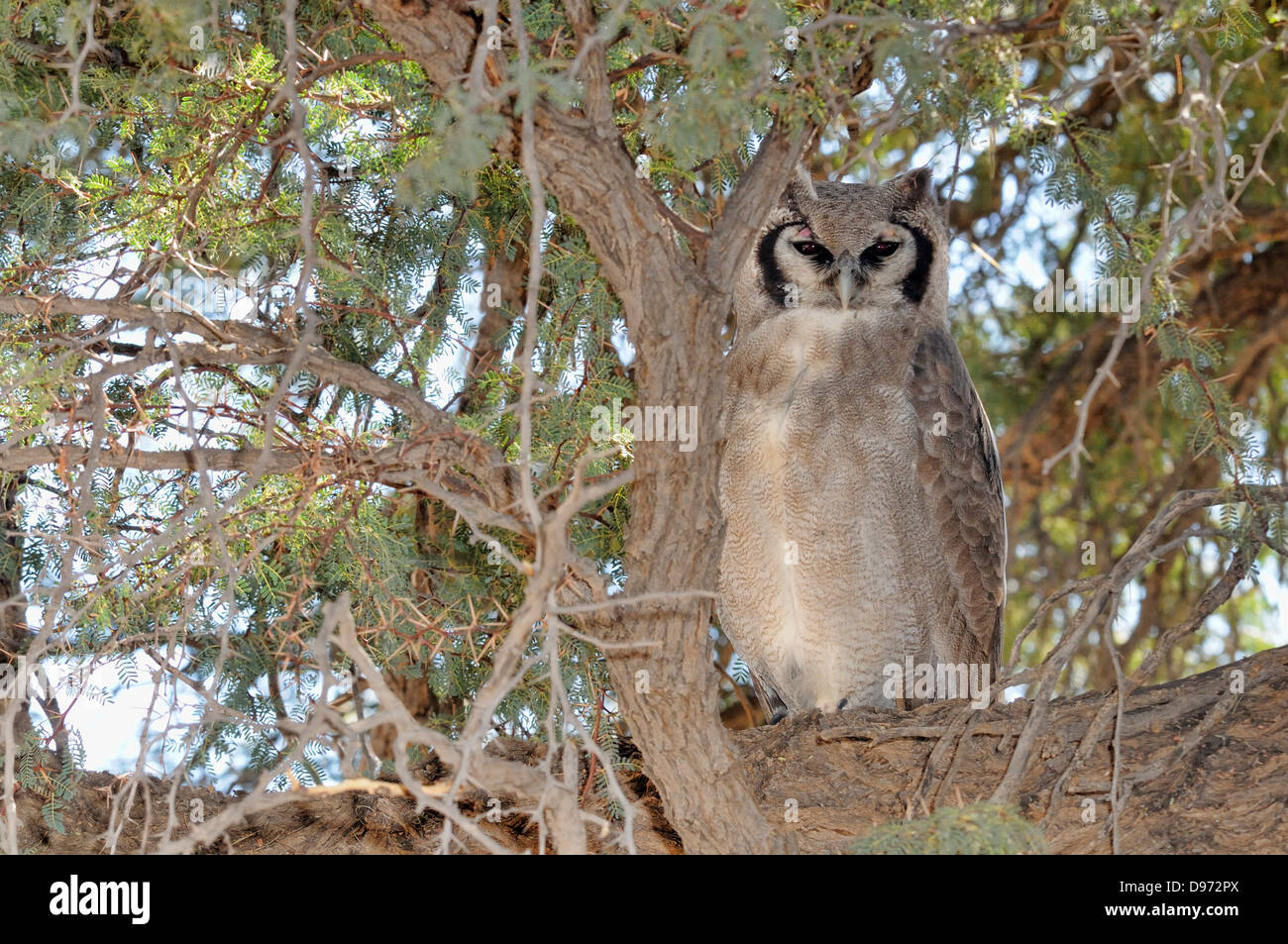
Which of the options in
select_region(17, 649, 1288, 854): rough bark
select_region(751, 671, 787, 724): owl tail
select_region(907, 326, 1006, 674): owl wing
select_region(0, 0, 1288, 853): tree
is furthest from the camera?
select_region(751, 671, 787, 724): owl tail

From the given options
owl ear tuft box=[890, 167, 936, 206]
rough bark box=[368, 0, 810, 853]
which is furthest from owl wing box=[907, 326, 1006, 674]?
rough bark box=[368, 0, 810, 853]

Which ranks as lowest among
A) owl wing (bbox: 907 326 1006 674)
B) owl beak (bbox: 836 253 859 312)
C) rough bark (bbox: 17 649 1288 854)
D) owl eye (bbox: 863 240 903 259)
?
rough bark (bbox: 17 649 1288 854)

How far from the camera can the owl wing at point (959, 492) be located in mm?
4043

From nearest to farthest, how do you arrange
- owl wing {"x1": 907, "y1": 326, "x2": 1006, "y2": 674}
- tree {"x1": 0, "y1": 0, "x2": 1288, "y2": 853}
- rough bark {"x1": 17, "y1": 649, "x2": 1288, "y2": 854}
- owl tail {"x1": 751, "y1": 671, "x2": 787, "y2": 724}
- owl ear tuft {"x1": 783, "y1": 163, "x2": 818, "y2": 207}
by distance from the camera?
tree {"x1": 0, "y1": 0, "x2": 1288, "y2": 853}
rough bark {"x1": 17, "y1": 649, "x2": 1288, "y2": 854}
owl ear tuft {"x1": 783, "y1": 163, "x2": 818, "y2": 207}
owl wing {"x1": 907, "y1": 326, "x2": 1006, "y2": 674}
owl tail {"x1": 751, "y1": 671, "x2": 787, "y2": 724}

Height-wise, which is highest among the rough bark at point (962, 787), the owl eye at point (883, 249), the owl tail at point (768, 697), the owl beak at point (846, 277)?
the owl eye at point (883, 249)

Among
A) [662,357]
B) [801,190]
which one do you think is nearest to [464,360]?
[801,190]

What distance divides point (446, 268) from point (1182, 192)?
383 cm

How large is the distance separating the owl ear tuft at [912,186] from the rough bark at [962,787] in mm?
1655

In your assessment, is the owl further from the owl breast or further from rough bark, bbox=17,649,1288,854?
rough bark, bbox=17,649,1288,854

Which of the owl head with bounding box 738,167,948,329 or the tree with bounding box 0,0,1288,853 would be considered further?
the owl head with bounding box 738,167,948,329

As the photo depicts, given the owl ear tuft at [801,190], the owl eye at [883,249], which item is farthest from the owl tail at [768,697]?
the owl ear tuft at [801,190]

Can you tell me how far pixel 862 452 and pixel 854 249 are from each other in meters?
0.65

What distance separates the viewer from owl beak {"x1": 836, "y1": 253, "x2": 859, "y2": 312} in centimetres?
395

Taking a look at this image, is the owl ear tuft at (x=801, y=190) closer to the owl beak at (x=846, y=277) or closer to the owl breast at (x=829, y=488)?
the owl beak at (x=846, y=277)
